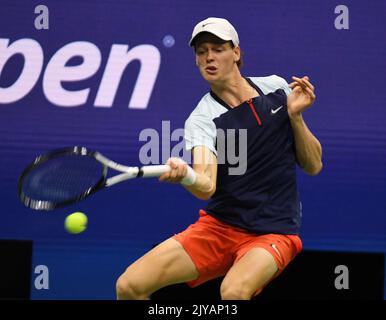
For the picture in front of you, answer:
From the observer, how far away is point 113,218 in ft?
18.2

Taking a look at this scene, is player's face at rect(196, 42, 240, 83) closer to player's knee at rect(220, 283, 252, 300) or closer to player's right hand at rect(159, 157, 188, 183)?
player's right hand at rect(159, 157, 188, 183)

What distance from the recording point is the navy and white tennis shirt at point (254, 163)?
478 cm

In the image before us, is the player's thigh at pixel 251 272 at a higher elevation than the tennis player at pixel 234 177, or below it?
below

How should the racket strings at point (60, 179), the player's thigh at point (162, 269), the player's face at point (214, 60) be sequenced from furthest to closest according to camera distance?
the player's face at point (214, 60) → the player's thigh at point (162, 269) → the racket strings at point (60, 179)

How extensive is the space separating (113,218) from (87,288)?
0.38 m

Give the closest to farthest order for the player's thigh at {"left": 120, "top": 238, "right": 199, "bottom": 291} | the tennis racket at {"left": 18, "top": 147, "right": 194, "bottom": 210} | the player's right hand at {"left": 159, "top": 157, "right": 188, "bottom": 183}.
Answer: the player's right hand at {"left": 159, "top": 157, "right": 188, "bottom": 183}, the tennis racket at {"left": 18, "top": 147, "right": 194, "bottom": 210}, the player's thigh at {"left": 120, "top": 238, "right": 199, "bottom": 291}

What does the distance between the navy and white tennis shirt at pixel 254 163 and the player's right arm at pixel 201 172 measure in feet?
0.32

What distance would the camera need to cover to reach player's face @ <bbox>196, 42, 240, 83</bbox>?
15.8 ft

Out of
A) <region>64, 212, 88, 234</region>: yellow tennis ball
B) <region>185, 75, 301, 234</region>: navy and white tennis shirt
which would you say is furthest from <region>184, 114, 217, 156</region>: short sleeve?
<region>64, 212, 88, 234</region>: yellow tennis ball

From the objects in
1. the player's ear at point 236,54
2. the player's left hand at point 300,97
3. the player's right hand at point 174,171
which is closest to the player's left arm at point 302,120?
the player's left hand at point 300,97

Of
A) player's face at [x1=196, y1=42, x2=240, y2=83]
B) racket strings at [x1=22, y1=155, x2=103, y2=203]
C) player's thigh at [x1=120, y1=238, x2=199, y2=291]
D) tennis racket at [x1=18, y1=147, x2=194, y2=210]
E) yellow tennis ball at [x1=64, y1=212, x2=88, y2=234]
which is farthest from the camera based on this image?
yellow tennis ball at [x1=64, y1=212, x2=88, y2=234]

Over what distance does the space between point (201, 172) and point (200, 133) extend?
0.75 ft

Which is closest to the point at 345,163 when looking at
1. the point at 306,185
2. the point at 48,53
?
the point at 306,185

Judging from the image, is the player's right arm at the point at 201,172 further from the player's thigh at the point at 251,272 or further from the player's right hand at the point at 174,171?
the player's thigh at the point at 251,272
